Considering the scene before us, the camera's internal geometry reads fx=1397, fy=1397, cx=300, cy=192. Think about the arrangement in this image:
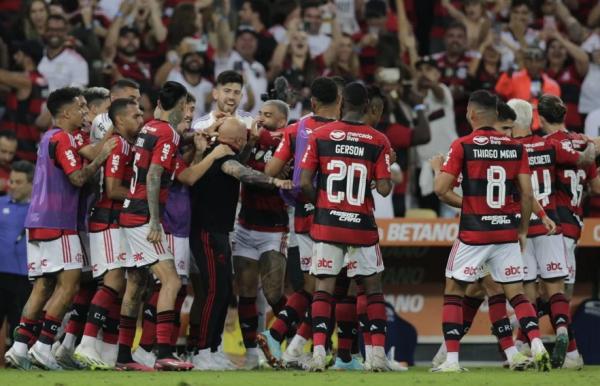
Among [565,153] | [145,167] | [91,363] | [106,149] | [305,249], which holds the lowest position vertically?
[91,363]

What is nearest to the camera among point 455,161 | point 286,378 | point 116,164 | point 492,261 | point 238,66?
point 286,378

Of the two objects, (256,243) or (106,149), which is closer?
A: (106,149)

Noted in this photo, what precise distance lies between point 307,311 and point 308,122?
1.66m

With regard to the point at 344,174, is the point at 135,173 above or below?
below

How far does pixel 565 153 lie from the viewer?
12.4m

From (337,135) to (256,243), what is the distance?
5.26 feet

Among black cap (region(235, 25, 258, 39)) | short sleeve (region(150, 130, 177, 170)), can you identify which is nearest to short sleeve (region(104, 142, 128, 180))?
short sleeve (region(150, 130, 177, 170))

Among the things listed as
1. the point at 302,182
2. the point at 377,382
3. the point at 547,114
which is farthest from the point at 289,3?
the point at 377,382

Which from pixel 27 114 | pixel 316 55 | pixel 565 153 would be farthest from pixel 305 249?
pixel 316 55

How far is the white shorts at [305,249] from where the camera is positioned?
11.9 m

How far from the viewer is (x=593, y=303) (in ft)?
52.2

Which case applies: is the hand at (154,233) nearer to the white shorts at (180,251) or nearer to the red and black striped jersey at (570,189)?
the white shorts at (180,251)

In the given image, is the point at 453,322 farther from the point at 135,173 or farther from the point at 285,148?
the point at 135,173

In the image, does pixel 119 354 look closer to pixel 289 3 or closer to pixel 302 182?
pixel 302 182
